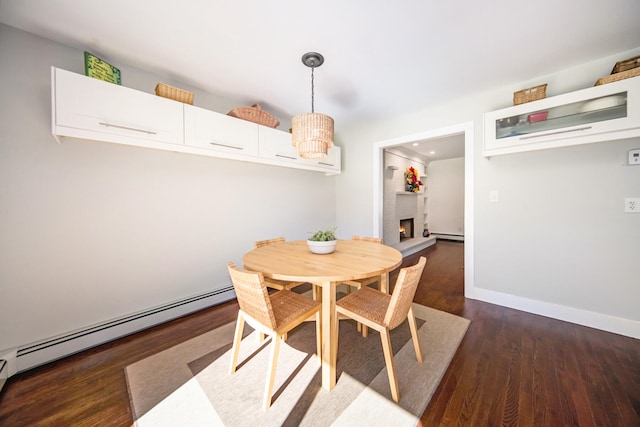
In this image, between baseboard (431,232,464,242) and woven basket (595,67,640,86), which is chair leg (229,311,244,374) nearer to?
woven basket (595,67,640,86)

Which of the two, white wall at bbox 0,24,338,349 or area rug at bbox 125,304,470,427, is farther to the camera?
white wall at bbox 0,24,338,349

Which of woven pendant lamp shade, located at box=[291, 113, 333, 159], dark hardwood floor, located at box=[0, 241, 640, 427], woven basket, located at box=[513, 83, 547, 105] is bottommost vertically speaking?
dark hardwood floor, located at box=[0, 241, 640, 427]

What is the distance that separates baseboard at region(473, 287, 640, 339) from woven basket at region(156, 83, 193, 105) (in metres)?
3.64

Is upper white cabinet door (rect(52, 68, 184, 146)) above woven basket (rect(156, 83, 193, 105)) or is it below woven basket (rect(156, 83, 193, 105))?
below

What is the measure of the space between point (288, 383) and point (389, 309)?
2.64 feet

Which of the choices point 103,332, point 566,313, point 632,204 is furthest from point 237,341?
point 632,204

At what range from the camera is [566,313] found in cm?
208

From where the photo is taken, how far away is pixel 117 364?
5.17 ft

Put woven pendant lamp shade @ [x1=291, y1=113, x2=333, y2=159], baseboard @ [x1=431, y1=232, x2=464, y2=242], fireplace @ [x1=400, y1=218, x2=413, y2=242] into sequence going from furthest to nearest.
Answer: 1. baseboard @ [x1=431, y1=232, x2=464, y2=242]
2. fireplace @ [x1=400, y1=218, x2=413, y2=242]
3. woven pendant lamp shade @ [x1=291, y1=113, x2=333, y2=159]

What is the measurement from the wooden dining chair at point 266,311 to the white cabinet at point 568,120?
239cm

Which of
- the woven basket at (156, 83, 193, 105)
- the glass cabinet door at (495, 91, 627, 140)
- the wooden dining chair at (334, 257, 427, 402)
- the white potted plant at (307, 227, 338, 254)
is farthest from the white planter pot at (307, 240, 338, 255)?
the glass cabinet door at (495, 91, 627, 140)

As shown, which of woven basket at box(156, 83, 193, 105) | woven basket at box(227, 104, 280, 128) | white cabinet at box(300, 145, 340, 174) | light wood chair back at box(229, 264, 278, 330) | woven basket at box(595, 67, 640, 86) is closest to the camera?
light wood chair back at box(229, 264, 278, 330)

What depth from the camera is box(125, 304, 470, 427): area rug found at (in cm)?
116

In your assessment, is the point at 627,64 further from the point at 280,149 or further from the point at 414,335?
the point at 280,149
